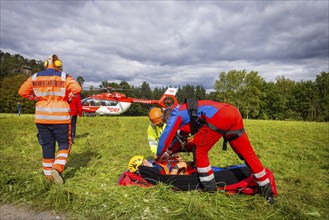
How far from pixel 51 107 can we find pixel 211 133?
9.36 feet

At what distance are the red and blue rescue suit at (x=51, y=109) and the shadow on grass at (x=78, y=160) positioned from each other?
945 millimetres

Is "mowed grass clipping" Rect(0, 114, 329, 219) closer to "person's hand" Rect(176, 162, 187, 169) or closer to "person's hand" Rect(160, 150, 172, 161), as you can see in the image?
"person's hand" Rect(176, 162, 187, 169)

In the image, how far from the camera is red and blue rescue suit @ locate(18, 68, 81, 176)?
169 inches

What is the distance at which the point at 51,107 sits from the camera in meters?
4.29

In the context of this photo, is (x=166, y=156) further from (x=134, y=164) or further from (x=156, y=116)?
(x=156, y=116)

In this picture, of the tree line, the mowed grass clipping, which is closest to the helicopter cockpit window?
the mowed grass clipping

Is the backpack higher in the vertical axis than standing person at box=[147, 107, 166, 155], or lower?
lower

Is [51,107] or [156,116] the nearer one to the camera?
[51,107]

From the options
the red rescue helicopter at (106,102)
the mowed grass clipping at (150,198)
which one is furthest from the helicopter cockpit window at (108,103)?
the mowed grass clipping at (150,198)

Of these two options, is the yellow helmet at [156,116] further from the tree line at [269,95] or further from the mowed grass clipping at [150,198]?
the tree line at [269,95]

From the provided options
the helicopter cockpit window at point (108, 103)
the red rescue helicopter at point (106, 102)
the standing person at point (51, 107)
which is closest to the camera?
the standing person at point (51, 107)

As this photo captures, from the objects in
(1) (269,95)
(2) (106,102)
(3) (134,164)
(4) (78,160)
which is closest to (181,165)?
(3) (134,164)

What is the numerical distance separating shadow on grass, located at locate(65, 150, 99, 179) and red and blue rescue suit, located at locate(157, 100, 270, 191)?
2.85 m

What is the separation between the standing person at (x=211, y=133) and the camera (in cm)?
366
